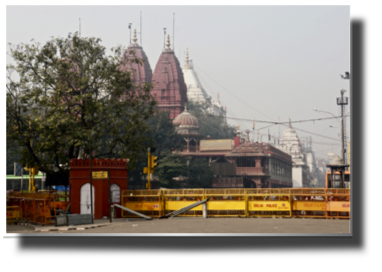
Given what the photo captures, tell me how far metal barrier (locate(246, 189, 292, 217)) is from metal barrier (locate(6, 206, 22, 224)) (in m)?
9.99

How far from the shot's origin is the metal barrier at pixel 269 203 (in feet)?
70.6

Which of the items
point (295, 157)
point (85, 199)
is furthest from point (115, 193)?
point (295, 157)

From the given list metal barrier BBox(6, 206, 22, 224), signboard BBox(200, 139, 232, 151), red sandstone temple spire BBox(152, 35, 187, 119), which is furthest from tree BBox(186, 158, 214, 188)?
metal barrier BBox(6, 206, 22, 224)

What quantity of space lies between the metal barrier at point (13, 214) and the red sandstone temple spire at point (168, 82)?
7534 cm

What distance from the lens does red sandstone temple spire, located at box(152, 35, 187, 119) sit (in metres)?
98.4

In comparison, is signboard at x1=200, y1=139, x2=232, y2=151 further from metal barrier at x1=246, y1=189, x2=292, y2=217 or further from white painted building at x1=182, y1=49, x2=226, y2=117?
metal barrier at x1=246, y1=189, x2=292, y2=217

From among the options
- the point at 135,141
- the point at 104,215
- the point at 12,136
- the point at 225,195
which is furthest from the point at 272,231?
the point at 12,136

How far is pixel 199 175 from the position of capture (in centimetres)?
7306

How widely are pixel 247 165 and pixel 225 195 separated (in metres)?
60.2

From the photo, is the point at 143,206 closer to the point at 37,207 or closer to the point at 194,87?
the point at 37,207

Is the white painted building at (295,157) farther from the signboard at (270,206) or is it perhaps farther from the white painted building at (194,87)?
the signboard at (270,206)

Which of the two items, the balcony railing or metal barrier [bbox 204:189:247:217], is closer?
metal barrier [bbox 204:189:247:217]

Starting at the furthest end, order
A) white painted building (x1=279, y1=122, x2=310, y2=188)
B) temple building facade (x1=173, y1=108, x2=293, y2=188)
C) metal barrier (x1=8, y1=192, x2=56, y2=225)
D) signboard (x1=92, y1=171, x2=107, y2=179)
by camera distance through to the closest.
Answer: white painted building (x1=279, y1=122, x2=310, y2=188), temple building facade (x1=173, y1=108, x2=293, y2=188), signboard (x1=92, y1=171, x2=107, y2=179), metal barrier (x1=8, y1=192, x2=56, y2=225)

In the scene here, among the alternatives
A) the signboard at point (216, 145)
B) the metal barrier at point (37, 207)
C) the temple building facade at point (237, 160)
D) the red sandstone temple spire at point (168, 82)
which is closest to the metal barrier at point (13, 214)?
the metal barrier at point (37, 207)
